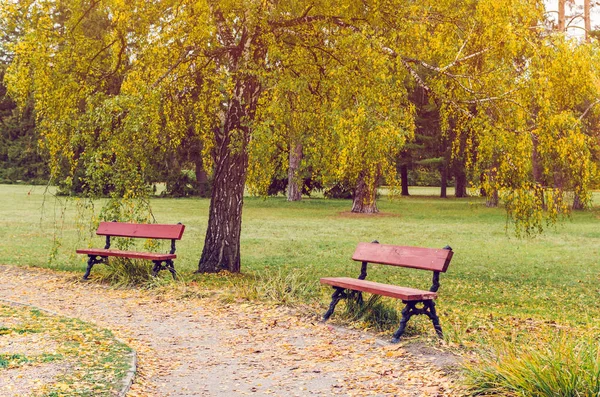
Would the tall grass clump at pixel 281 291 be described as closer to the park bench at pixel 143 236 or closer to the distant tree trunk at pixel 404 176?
the park bench at pixel 143 236

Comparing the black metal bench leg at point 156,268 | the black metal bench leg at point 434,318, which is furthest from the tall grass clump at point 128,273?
the black metal bench leg at point 434,318

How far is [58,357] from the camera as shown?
618 cm

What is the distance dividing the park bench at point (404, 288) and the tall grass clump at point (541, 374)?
1.62 metres

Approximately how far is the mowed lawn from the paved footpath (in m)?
0.78

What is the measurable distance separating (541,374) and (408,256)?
114 inches

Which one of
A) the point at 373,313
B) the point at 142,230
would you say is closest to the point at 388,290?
the point at 373,313

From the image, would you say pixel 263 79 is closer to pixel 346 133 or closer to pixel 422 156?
pixel 346 133

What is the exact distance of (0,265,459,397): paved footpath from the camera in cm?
561

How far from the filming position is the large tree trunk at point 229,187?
11.6 meters

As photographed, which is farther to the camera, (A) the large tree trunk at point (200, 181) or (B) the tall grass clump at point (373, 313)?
(A) the large tree trunk at point (200, 181)

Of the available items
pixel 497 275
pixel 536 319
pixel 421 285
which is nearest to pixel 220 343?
pixel 536 319

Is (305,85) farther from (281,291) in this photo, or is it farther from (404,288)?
(404,288)

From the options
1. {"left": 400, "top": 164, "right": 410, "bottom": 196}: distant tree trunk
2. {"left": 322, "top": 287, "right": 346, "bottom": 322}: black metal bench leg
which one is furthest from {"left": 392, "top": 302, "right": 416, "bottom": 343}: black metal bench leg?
{"left": 400, "top": 164, "right": 410, "bottom": 196}: distant tree trunk

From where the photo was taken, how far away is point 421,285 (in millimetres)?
12391
